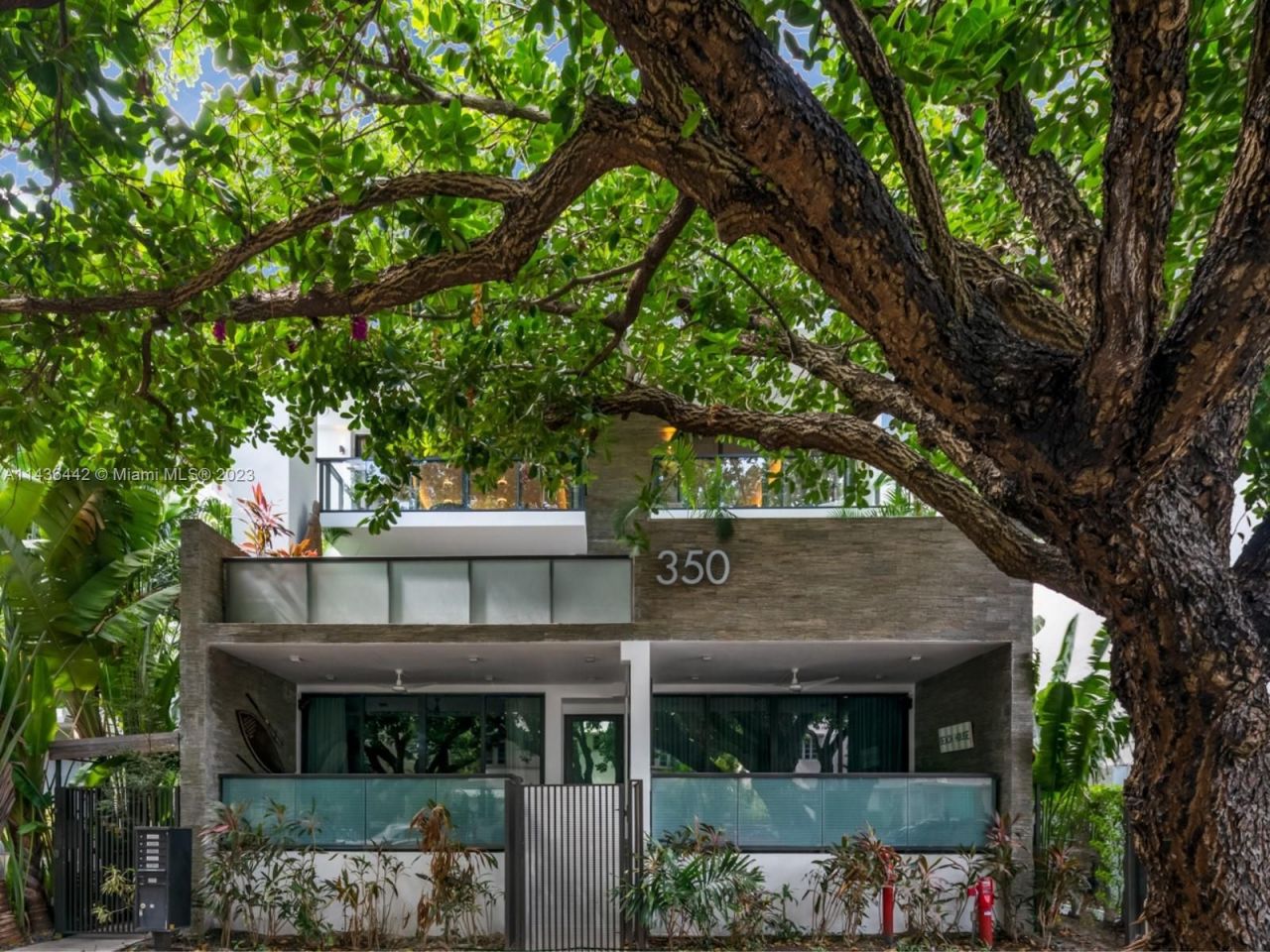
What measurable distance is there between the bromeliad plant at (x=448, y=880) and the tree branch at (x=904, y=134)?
9.18 meters

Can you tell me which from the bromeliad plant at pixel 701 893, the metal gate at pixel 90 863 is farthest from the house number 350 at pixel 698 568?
the metal gate at pixel 90 863

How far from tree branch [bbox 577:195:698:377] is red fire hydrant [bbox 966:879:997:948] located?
7.19 metres

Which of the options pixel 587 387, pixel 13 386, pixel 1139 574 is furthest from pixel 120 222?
pixel 1139 574

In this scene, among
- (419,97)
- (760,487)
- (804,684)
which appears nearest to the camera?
(419,97)

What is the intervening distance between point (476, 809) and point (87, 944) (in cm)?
436

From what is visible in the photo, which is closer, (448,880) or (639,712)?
(448,880)

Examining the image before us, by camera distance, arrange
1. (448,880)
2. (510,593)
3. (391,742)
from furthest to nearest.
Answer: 1. (391,742)
2. (510,593)
3. (448,880)

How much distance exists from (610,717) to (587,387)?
31.7 feet

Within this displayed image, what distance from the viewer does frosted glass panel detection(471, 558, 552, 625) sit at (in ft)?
40.5

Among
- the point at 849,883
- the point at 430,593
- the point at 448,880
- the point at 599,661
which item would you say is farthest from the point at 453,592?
the point at 849,883

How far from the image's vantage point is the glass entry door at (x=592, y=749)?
17312mm

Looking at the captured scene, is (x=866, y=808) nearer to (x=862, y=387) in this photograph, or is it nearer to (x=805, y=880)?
(x=805, y=880)

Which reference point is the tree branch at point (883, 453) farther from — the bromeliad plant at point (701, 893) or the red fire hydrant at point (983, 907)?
the red fire hydrant at point (983, 907)

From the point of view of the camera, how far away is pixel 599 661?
46.8ft
